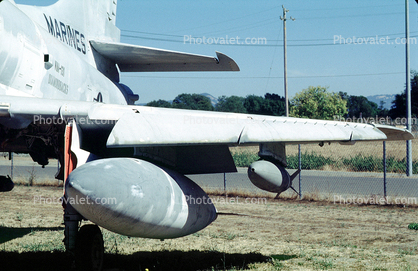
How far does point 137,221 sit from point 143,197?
0.93 feet

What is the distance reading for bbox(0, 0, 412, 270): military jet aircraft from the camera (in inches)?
179

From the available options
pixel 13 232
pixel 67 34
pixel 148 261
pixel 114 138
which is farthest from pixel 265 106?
pixel 114 138

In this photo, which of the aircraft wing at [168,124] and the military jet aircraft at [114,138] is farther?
the aircraft wing at [168,124]

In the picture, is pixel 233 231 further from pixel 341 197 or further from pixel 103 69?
pixel 341 197

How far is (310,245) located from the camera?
850cm

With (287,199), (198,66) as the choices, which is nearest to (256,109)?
(287,199)

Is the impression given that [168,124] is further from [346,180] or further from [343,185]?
[346,180]

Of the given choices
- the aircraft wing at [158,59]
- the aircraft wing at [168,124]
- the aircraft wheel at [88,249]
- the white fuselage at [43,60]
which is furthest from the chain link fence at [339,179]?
the aircraft wheel at [88,249]

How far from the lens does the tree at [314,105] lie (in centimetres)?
6931

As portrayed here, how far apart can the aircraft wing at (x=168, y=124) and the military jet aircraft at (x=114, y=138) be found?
13 mm

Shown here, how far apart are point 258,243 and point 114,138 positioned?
16.8 ft

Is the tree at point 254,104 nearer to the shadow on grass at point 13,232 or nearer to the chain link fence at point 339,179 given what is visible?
the chain link fence at point 339,179

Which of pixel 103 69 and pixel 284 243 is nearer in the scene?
pixel 284 243

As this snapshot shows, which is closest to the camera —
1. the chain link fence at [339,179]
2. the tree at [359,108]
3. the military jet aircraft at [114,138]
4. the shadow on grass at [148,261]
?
the military jet aircraft at [114,138]
